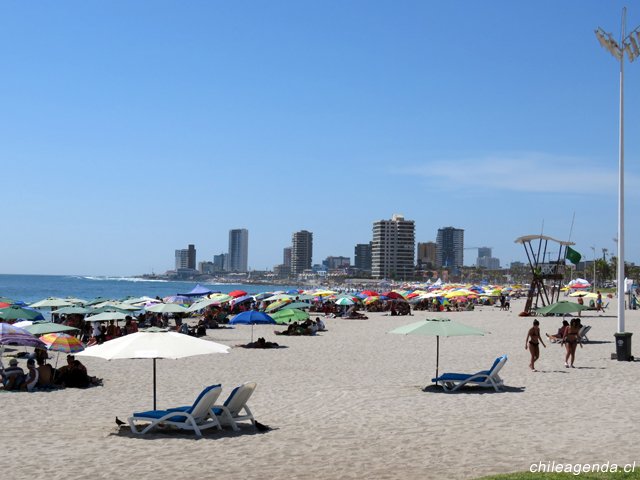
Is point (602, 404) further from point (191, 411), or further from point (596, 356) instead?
point (596, 356)

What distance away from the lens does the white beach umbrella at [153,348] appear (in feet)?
34.9

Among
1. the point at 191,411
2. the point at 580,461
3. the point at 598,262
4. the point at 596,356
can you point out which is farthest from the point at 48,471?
the point at 598,262

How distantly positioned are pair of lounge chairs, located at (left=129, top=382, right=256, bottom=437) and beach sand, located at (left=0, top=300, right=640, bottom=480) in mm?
158

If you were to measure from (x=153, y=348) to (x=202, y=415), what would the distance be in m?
1.22

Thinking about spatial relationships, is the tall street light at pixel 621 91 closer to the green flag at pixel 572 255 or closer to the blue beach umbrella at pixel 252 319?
the blue beach umbrella at pixel 252 319

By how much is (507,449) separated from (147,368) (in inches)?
452

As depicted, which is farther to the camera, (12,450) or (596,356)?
(596,356)

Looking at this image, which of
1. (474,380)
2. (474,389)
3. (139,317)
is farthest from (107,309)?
(474,380)

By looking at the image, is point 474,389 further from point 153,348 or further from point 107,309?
point 107,309

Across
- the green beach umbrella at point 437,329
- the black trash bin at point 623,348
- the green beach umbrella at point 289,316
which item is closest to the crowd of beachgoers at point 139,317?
the green beach umbrella at point 289,316

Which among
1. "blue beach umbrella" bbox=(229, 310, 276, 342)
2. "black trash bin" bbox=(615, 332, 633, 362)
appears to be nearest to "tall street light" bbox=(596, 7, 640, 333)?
"black trash bin" bbox=(615, 332, 633, 362)

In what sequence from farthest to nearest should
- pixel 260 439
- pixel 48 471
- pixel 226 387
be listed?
pixel 226 387 < pixel 260 439 < pixel 48 471

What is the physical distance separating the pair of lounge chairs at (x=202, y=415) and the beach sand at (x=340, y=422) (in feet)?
0.52

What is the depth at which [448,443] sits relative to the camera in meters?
9.39
